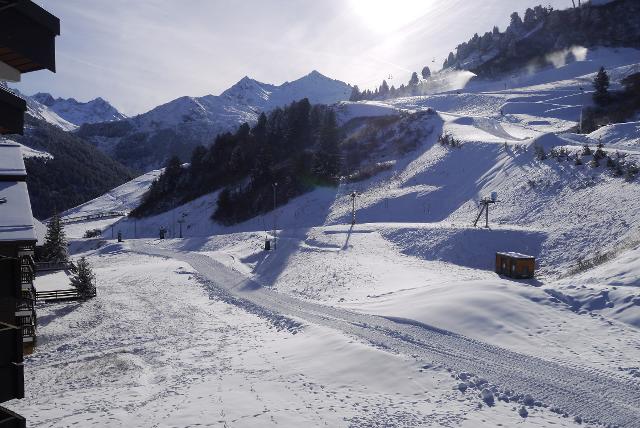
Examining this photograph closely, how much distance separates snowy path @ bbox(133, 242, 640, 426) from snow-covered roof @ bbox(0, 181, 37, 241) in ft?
37.4

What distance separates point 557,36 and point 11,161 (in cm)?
16554

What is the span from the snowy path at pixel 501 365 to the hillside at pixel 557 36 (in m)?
143

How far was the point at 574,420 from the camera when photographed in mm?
11094

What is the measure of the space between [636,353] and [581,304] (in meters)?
4.07

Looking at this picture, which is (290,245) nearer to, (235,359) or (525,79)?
(235,359)

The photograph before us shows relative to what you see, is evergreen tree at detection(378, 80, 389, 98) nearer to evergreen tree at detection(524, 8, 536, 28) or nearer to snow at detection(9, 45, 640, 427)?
evergreen tree at detection(524, 8, 536, 28)

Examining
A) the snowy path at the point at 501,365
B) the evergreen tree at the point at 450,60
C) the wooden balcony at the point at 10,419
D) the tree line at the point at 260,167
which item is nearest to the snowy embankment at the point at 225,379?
the snowy path at the point at 501,365

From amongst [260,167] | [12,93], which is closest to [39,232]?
[12,93]

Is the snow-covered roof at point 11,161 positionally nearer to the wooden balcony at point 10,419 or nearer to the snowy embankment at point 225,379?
the snowy embankment at point 225,379

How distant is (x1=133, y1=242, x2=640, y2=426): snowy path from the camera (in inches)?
464

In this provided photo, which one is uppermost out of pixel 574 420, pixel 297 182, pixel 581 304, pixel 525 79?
pixel 525 79

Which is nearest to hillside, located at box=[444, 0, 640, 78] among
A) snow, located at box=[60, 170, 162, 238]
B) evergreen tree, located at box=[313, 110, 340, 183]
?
evergreen tree, located at box=[313, 110, 340, 183]

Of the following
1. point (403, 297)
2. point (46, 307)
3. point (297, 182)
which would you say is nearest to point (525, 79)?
point (297, 182)

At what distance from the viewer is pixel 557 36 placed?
480 feet
